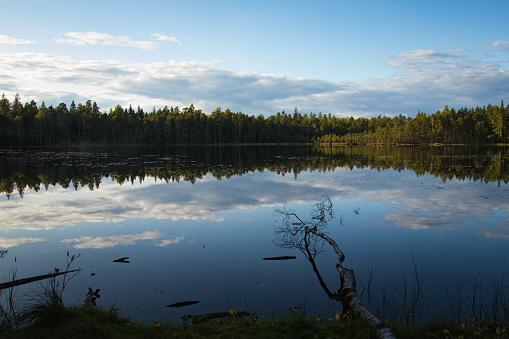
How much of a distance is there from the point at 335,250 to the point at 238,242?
11.1ft

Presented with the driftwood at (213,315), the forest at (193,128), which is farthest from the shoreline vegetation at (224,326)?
the forest at (193,128)

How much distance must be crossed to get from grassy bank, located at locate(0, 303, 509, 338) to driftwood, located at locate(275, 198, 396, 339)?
0.20 meters

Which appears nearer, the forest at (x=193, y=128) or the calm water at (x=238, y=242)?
the calm water at (x=238, y=242)

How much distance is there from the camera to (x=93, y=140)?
362ft

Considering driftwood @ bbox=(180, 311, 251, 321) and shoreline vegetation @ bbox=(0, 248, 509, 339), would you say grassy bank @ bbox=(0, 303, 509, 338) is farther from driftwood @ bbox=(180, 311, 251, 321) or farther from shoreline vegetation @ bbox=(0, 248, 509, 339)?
driftwood @ bbox=(180, 311, 251, 321)

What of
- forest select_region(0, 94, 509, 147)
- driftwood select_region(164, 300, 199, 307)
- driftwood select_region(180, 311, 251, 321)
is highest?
forest select_region(0, 94, 509, 147)

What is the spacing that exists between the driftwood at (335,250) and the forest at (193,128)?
98221mm

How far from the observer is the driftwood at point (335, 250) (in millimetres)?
5203

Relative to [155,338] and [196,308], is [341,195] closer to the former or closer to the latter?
[196,308]

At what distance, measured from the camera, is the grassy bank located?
4977 millimetres

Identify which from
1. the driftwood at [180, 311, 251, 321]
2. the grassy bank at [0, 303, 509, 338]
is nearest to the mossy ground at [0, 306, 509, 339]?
the grassy bank at [0, 303, 509, 338]

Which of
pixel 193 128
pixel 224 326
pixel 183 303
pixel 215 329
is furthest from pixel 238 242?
pixel 193 128

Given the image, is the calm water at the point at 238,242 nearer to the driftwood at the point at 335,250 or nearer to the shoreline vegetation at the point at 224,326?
the driftwood at the point at 335,250

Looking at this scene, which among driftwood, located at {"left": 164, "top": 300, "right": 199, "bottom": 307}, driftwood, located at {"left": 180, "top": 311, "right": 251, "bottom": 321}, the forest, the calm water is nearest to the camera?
driftwood, located at {"left": 180, "top": 311, "right": 251, "bottom": 321}
